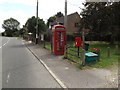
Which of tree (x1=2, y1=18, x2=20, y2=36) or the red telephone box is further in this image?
tree (x1=2, y1=18, x2=20, y2=36)

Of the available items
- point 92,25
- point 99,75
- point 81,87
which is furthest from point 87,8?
point 81,87

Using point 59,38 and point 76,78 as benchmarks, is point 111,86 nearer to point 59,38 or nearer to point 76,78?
point 76,78

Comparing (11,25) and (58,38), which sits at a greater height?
(11,25)

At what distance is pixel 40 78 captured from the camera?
6285 millimetres

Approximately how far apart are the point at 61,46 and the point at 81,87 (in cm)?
795

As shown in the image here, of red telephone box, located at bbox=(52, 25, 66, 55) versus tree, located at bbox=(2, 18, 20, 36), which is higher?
tree, located at bbox=(2, 18, 20, 36)

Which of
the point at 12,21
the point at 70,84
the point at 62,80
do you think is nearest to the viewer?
the point at 70,84

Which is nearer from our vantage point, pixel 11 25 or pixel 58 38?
pixel 58 38

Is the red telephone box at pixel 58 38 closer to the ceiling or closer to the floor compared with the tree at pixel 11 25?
closer to the floor

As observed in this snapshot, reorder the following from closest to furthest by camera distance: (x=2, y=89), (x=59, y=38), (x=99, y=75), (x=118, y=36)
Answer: (x=118, y=36)
(x=2, y=89)
(x=99, y=75)
(x=59, y=38)

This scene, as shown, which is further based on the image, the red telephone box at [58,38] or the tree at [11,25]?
the tree at [11,25]

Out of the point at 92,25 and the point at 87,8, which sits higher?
the point at 87,8

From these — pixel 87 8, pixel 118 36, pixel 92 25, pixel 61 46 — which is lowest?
pixel 61 46

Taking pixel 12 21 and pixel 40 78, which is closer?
pixel 40 78
